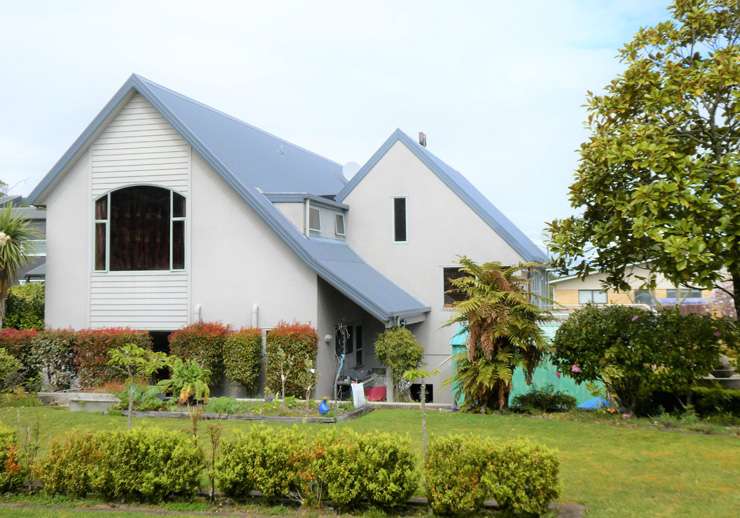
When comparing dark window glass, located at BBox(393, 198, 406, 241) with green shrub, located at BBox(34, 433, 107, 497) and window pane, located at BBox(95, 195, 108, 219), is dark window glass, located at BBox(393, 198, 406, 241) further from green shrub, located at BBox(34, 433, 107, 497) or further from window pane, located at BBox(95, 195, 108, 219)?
green shrub, located at BBox(34, 433, 107, 497)

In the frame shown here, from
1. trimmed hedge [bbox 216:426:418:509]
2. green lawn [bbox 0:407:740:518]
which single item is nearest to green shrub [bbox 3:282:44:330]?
green lawn [bbox 0:407:740:518]

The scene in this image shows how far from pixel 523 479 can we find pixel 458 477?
0.68m

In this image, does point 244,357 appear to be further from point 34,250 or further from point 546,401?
point 34,250

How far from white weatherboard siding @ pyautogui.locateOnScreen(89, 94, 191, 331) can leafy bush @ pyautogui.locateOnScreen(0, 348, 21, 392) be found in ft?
8.42

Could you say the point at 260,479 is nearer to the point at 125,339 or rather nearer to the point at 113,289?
the point at 125,339

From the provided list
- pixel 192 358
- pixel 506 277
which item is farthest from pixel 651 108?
pixel 192 358

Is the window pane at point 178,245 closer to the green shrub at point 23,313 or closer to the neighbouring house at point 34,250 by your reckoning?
the neighbouring house at point 34,250

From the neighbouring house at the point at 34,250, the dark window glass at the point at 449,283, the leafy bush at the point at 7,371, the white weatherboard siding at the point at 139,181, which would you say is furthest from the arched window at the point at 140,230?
the dark window glass at the point at 449,283

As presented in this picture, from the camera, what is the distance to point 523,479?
745cm

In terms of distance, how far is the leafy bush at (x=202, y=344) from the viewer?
57.9 feet

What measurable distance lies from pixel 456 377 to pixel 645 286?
14.0 feet

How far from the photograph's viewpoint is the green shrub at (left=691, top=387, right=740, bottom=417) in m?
13.9

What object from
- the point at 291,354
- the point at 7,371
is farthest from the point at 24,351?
the point at 291,354

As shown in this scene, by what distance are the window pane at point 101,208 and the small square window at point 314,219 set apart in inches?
223
